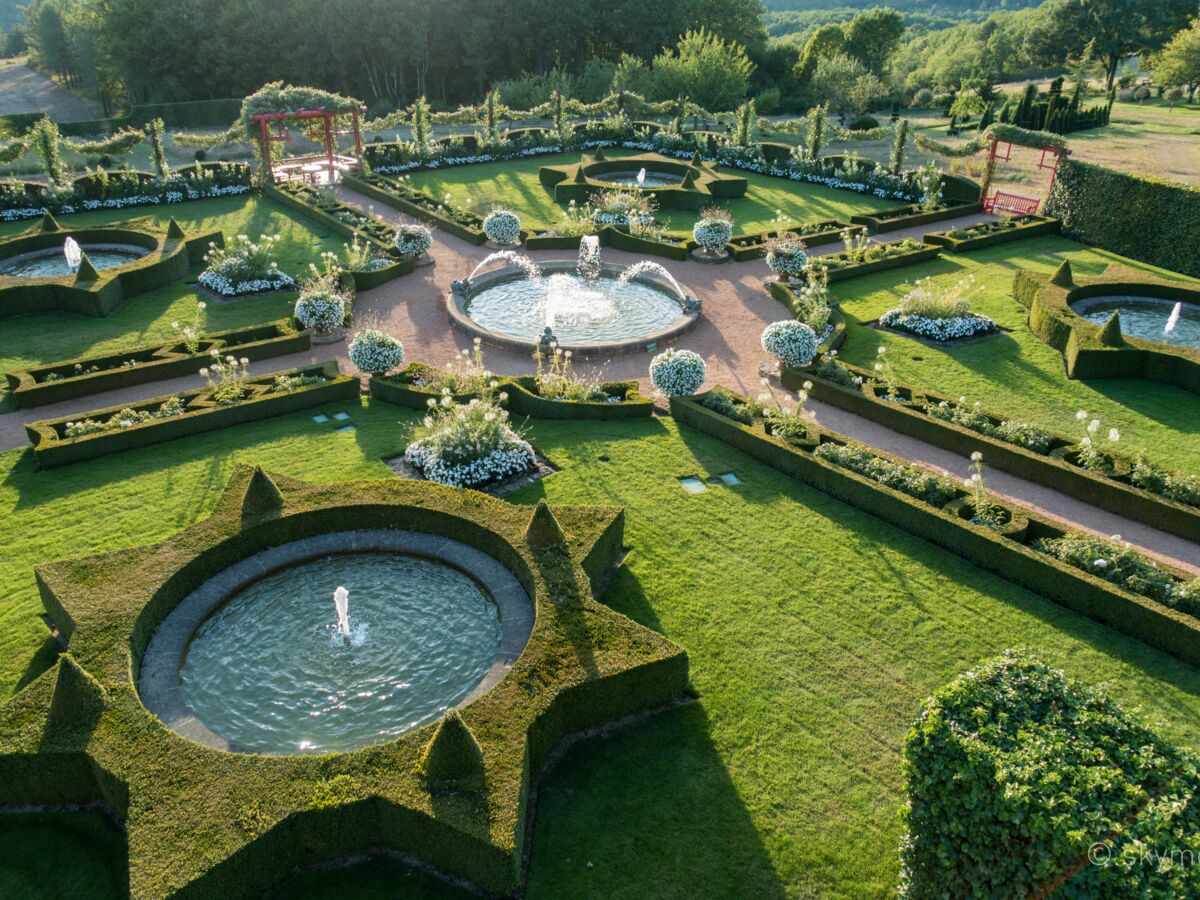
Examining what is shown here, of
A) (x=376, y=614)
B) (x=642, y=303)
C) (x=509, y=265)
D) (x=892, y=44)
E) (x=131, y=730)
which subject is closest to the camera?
(x=131, y=730)

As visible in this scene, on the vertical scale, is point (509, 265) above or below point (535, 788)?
above

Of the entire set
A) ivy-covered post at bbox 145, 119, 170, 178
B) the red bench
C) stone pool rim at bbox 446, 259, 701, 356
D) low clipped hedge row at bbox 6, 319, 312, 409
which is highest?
ivy-covered post at bbox 145, 119, 170, 178

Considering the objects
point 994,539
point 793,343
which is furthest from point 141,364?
point 994,539

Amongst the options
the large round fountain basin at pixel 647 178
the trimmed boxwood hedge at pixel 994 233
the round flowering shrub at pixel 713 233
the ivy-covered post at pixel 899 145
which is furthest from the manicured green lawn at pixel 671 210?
the trimmed boxwood hedge at pixel 994 233

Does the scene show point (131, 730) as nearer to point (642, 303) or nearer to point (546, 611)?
point (546, 611)

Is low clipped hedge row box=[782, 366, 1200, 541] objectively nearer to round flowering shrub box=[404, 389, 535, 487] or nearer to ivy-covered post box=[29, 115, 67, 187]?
round flowering shrub box=[404, 389, 535, 487]

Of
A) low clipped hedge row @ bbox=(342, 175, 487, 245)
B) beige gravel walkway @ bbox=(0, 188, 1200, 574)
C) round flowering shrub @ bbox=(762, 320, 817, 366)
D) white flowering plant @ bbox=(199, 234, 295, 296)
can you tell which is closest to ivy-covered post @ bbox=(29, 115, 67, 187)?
low clipped hedge row @ bbox=(342, 175, 487, 245)

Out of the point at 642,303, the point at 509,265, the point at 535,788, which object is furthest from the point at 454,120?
the point at 535,788
